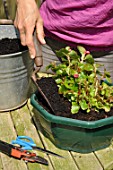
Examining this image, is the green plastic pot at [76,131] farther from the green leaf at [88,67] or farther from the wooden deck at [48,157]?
the green leaf at [88,67]

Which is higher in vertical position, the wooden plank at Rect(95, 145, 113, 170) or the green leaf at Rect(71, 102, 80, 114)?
the green leaf at Rect(71, 102, 80, 114)

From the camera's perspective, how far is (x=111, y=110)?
1.29 m

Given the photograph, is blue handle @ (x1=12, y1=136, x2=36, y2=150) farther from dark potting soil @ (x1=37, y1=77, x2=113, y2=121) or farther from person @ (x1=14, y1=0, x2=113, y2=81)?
person @ (x1=14, y1=0, x2=113, y2=81)

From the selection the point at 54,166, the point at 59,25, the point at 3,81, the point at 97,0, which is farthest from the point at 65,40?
the point at 54,166

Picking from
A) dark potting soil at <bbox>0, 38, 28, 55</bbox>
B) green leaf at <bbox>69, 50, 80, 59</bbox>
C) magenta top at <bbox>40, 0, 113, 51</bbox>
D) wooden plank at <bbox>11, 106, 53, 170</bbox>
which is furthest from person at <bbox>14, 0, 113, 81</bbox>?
wooden plank at <bbox>11, 106, 53, 170</bbox>

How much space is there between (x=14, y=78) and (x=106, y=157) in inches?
20.4

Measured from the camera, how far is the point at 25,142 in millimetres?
1363

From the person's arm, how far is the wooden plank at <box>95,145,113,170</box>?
46 cm

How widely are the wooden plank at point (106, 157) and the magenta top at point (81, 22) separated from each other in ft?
1.70

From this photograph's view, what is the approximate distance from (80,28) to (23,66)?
32cm

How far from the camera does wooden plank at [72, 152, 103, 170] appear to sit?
1288 mm

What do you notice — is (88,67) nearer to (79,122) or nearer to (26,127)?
(79,122)

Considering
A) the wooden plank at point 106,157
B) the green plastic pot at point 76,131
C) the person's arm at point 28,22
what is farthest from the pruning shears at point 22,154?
the person's arm at point 28,22

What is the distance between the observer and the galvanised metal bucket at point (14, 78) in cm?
145
